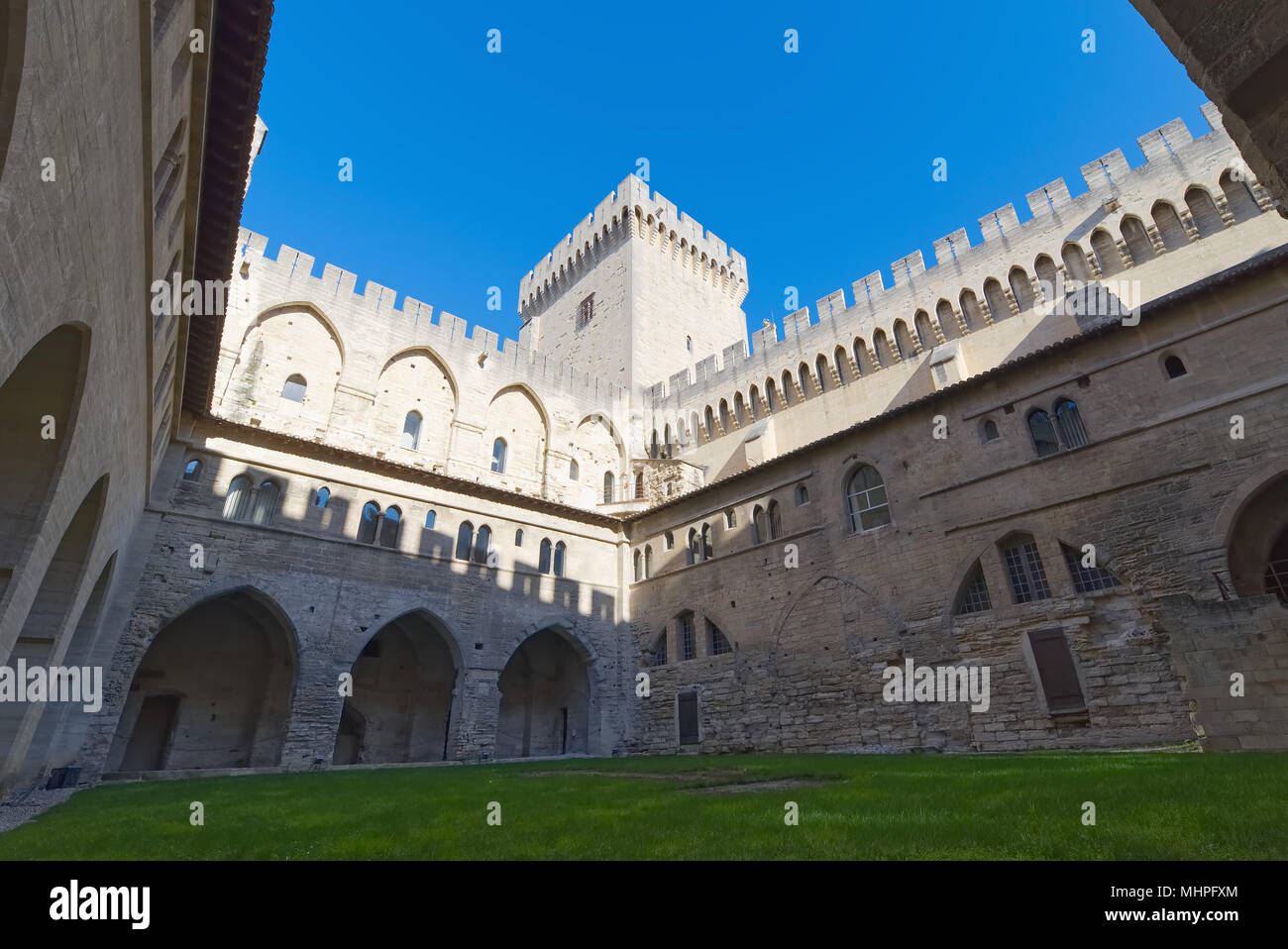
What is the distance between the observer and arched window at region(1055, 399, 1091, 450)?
15727 mm

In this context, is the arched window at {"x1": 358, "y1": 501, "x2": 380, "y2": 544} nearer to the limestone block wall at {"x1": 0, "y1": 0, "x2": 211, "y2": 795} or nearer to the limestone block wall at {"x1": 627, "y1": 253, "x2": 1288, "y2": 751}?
the limestone block wall at {"x1": 0, "y1": 0, "x2": 211, "y2": 795}

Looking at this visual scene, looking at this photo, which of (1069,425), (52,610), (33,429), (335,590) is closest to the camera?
(33,429)

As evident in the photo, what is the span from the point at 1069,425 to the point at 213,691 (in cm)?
2642

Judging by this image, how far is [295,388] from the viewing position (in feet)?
76.2

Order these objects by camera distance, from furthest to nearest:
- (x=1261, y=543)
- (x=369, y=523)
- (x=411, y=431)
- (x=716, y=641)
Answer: (x=411, y=431), (x=716, y=641), (x=369, y=523), (x=1261, y=543)

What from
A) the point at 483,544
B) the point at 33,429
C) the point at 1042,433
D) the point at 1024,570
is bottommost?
the point at 1024,570

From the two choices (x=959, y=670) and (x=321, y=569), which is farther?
(x=321, y=569)

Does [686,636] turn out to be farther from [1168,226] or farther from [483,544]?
[1168,226]

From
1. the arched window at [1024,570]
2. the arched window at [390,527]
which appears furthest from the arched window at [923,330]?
the arched window at [390,527]

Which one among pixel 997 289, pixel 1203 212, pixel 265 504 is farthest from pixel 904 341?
pixel 265 504

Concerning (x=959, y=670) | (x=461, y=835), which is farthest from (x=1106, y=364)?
(x=461, y=835)
